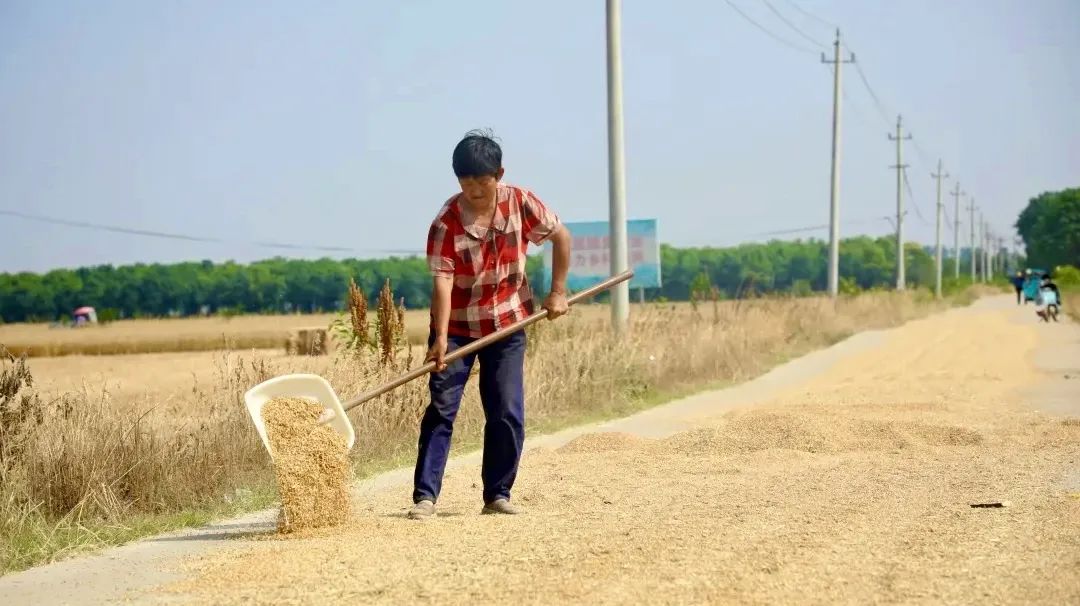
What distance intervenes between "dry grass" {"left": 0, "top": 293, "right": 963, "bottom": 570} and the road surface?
2.18 ft

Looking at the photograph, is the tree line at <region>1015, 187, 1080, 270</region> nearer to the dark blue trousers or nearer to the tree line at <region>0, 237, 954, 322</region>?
the tree line at <region>0, 237, 954, 322</region>

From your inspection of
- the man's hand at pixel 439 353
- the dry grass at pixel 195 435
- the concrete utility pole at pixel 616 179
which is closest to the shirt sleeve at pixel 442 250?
the man's hand at pixel 439 353

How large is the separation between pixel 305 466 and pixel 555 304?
1.67 metres

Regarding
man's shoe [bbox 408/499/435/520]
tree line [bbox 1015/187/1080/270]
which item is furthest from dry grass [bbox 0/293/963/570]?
tree line [bbox 1015/187/1080/270]

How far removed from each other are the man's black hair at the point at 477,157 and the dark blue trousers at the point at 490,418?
95cm

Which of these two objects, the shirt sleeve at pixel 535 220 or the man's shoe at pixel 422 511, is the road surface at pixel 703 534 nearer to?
the man's shoe at pixel 422 511

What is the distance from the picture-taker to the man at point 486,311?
8102 mm

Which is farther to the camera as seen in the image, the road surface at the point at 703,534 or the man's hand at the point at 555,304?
the man's hand at the point at 555,304

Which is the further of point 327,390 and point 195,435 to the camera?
point 195,435

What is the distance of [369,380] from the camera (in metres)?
11.9

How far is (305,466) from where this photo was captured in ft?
25.5

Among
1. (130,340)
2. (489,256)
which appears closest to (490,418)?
(489,256)

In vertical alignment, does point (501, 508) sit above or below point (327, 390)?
below

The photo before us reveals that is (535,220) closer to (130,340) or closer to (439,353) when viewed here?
(439,353)
